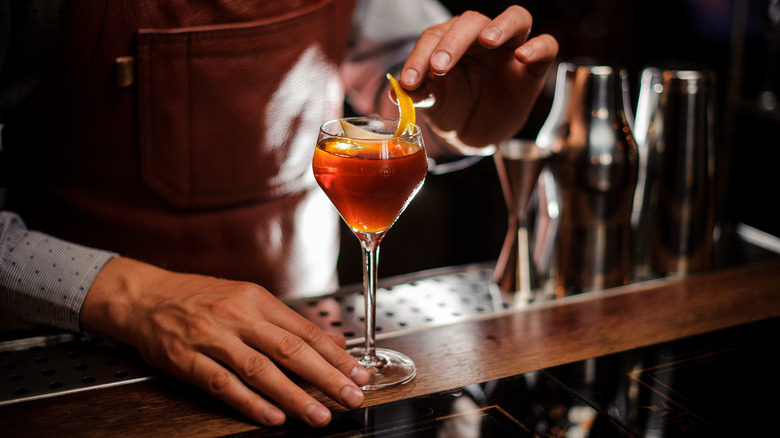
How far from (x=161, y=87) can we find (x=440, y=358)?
0.71 meters

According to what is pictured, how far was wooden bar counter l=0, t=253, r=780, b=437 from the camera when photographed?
0.86m

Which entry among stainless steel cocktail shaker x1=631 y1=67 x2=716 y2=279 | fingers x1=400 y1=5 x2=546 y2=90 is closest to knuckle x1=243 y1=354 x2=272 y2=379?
fingers x1=400 y1=5 x2=546 y2=90

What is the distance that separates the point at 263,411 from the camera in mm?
856

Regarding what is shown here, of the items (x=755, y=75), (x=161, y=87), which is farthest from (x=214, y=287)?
(x=755, y=75)

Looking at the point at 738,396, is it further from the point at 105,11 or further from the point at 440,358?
the point at 105,11

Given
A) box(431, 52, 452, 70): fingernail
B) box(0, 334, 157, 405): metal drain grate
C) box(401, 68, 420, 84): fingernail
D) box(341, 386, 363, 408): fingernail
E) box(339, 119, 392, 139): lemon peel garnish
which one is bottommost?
box(0, 334, 157, 405): metal drain grate

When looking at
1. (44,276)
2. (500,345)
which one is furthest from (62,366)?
(500,345)

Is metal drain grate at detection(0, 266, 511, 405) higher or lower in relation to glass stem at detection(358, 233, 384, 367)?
lower

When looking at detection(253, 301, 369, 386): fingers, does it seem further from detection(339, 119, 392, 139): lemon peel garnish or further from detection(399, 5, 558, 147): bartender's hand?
detection(399, 5, 558, 147): bartender's hand

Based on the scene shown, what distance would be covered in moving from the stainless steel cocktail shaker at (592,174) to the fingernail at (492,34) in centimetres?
30

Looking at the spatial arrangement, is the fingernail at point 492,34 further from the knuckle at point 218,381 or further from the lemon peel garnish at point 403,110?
the knuckle at point 218,381

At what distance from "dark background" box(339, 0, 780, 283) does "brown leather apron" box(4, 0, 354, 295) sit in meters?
2.05

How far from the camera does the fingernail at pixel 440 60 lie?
3.33 ft

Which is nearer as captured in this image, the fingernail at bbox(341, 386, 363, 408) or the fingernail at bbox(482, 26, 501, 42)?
the fingernail at bbox(341, 386, 363, 408)
